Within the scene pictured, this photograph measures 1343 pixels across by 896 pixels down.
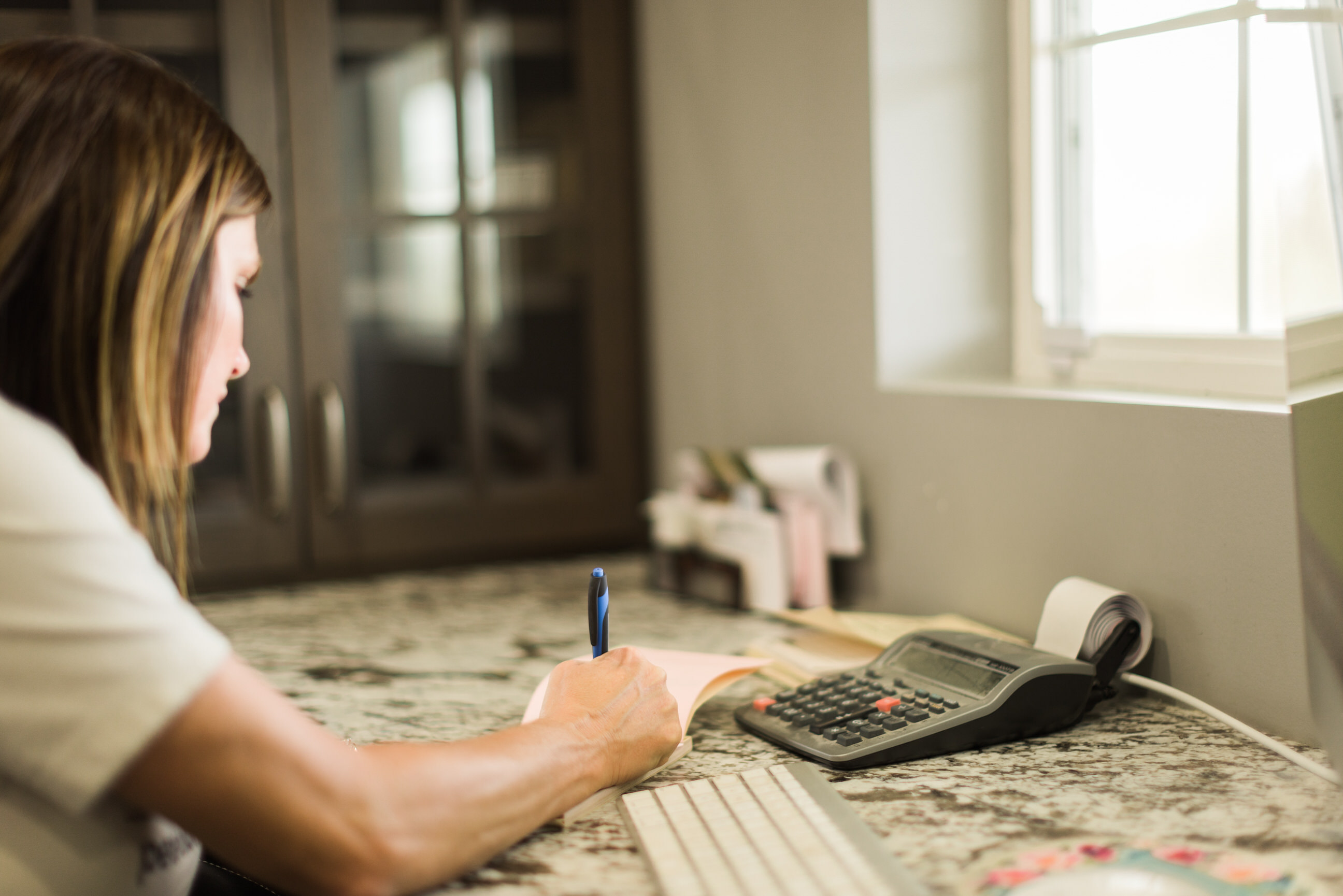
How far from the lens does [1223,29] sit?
1.20 meters

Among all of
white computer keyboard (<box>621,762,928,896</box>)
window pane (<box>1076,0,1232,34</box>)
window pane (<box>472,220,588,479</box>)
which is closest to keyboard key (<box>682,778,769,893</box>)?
white computer keyboard (<box>621,762,928,896</box>)

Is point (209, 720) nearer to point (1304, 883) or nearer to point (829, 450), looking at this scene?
point (1304, 883)

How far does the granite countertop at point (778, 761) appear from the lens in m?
0.77

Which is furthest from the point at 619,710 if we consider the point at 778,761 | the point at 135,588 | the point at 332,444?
the point at 332,444

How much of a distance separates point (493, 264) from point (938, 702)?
1448mm

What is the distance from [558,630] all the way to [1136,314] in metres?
0.80

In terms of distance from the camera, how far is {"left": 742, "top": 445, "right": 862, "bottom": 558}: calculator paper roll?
58.4 inches

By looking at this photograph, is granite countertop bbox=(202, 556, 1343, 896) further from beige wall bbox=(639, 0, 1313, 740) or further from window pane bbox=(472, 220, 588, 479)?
window pane bbox=(472, 220, 588, 479)

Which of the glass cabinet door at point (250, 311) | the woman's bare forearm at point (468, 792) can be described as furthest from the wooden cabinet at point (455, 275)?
the woman's bare forearm at point (468, 792)

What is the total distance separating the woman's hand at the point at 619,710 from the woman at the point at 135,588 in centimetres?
8

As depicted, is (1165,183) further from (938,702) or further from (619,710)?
(619,710)

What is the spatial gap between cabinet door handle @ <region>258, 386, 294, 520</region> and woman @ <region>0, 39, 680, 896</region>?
0.92 meters

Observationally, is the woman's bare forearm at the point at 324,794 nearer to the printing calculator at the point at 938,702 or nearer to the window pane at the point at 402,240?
the printing calculator at the point at 938,702

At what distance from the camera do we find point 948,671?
1033mm
